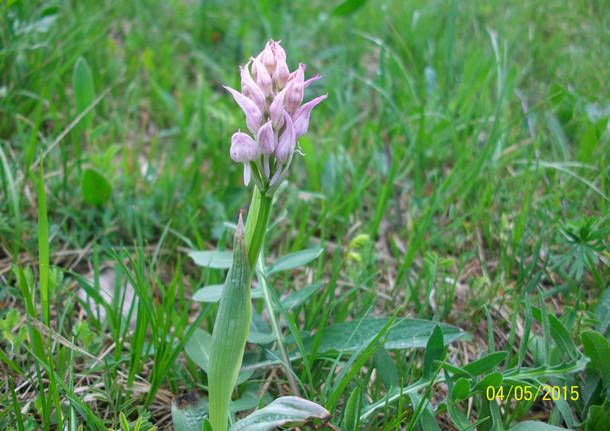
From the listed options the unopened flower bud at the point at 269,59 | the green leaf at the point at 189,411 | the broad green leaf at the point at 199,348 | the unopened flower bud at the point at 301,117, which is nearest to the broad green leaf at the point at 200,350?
the broad green leaf at the point at 199,348

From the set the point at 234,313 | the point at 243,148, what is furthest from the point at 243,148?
the point at 234,313

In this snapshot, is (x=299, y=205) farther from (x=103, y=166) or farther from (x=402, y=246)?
(x=103, y=166)

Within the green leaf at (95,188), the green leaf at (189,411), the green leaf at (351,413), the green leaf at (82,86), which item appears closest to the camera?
the green leaf at (351,413)

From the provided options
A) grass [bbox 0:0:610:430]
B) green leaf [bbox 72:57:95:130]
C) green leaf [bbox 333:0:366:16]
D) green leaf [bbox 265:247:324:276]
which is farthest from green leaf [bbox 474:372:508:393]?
green leaf [bbox 333:0:366:16]

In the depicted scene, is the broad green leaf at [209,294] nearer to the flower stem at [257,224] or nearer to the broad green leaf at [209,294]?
the broad green leaf at [209,294]

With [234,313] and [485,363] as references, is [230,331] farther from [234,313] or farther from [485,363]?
[485,363]
